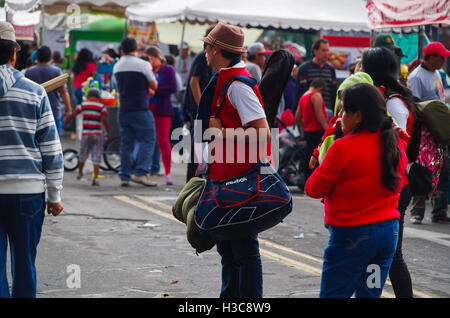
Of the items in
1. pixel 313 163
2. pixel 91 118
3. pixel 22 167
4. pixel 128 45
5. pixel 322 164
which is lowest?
pixel 91 118

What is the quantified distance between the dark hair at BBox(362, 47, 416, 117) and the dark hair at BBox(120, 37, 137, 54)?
24.5ft

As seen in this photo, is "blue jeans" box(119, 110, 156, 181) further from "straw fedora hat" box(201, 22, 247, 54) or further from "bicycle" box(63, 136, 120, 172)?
"straw fedora hat" box(201, 22, 247, 54)

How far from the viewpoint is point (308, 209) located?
11.8 metres

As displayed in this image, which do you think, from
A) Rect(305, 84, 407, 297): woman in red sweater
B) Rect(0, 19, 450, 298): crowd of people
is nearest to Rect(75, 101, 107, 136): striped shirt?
Rect(0, 19, 450, 298): crowd of people

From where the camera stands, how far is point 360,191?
15.4ft

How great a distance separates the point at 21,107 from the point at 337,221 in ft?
6.33

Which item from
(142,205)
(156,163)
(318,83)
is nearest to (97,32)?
(156,163)

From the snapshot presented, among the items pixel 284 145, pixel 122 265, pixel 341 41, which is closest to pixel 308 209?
pixel 284 145

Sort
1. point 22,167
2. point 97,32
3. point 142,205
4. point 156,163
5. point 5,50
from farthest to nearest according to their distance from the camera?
1. point 97,32
2. point 156,163
3. point 142,205
4. point 5,50
5. point 22,167

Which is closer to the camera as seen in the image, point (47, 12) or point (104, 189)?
point (104, 189)

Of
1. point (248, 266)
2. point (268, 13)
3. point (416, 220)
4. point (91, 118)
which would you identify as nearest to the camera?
point (248, 266)

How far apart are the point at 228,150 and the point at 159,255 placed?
3310 mm

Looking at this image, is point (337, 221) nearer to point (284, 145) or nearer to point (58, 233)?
point (58, 233)

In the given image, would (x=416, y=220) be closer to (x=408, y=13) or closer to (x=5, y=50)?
(x=408, y=13)
